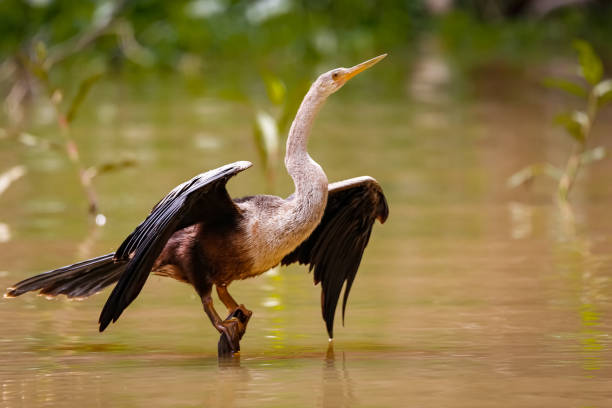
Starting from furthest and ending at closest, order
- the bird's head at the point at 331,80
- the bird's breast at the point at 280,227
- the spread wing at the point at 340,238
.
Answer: the spread wing at the point at 340,238 → the bird's head at the point at 331,80 → the bird's breast at the point at 280,227

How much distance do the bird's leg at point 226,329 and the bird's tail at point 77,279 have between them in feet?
1.47

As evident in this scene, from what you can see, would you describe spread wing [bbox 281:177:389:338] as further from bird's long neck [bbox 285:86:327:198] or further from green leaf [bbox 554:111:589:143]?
green leaf [bbox 554:111:589:143]

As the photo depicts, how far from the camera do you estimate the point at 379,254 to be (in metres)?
7.43

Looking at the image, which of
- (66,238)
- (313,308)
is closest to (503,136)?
(66,238)

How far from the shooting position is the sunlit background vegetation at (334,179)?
4797 millimetres

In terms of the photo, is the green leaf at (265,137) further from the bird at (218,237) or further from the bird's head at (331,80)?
the bird's head at (331,80)

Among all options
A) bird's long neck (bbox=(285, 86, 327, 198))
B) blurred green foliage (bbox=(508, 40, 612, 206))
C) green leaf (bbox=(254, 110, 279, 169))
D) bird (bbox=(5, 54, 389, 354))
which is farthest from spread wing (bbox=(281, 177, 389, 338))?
green leaf (bbox=(254, 110, 279, 169))

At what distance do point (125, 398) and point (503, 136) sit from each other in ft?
27.3

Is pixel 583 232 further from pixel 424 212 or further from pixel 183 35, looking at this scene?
pixel 183 35

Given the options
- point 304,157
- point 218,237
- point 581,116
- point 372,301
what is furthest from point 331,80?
point 581,116

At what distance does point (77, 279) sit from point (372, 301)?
59.7 inches

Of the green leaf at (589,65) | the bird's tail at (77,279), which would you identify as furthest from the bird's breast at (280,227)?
the green leaf at (589,65)

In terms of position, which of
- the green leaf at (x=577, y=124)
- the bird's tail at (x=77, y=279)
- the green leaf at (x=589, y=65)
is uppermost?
the green leaf at (x=589, y=65)

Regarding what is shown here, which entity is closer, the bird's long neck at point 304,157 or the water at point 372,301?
the water at point 372,301
